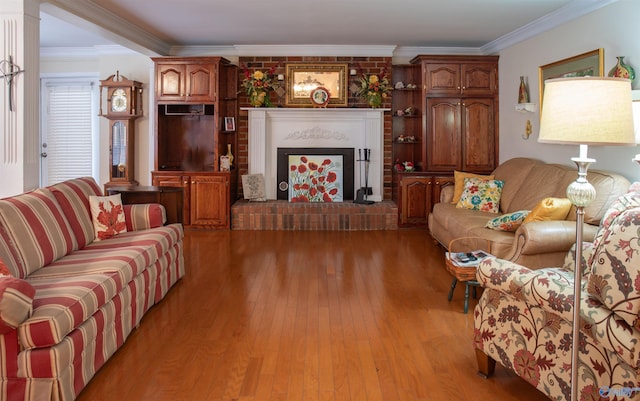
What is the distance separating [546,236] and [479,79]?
12.4ft

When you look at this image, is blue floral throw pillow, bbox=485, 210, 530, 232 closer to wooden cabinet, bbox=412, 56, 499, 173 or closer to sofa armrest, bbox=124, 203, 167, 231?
wooden cabinet, bbox=412, 56, 499, 173

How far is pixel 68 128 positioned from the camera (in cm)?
770

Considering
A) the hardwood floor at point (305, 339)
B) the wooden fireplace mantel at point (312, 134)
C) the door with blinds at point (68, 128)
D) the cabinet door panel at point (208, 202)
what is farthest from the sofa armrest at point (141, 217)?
the door with blinds at point (68, 128)

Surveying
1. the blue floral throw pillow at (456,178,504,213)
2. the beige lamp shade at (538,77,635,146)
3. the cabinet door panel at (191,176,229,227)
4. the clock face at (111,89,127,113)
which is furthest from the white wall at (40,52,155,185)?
the beige lamp shade at (538,77,635,146)

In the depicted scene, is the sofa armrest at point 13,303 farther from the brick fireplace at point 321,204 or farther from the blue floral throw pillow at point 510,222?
the brick fireplace at point 321,204

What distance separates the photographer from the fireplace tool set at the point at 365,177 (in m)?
6.98

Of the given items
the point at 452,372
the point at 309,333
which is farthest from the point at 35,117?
the point at 452,372

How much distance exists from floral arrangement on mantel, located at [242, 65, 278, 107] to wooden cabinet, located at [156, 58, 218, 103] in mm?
471

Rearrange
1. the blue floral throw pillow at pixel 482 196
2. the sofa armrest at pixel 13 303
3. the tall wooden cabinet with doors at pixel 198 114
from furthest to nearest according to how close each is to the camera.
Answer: the tall wooden cabinet with doors at pixel 198 114 → the blue floral throw pillow at pixel 482 196 → the sofa armrest at pixel 13 303

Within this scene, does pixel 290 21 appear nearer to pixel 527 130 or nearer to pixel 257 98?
pixel 257 98

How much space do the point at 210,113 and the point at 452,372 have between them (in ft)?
18.3

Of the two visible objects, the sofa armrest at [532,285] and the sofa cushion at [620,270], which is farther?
the sofa armrest at [532,285]

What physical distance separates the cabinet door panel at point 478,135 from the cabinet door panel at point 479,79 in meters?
0.14

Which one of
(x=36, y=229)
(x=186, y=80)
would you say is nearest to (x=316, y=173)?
(x=186, y=80)
